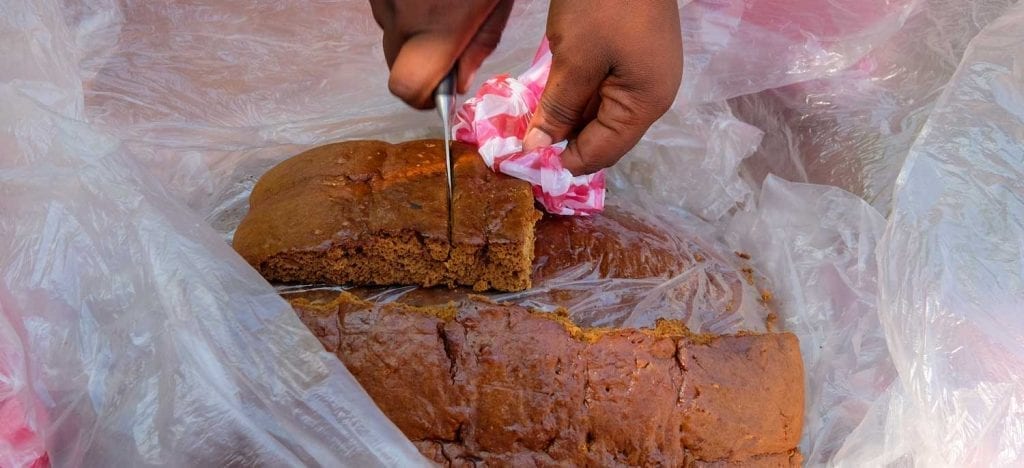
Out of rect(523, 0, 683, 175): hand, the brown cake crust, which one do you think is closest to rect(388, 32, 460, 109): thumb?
rect(523, 0, 683, 175): hand

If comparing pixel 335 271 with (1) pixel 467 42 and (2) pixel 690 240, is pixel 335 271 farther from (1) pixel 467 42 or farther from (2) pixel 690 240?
(2) pixel 690 240

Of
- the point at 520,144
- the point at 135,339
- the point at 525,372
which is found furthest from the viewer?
the point at 520,144

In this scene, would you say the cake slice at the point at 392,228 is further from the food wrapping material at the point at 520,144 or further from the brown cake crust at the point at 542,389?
the brown cake crust at the point at 542,389

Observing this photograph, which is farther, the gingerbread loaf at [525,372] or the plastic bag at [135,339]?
the gingerbread loaf at [525,372]

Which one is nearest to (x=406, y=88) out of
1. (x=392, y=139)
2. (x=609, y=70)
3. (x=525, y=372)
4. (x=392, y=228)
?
(x=392, y=228)

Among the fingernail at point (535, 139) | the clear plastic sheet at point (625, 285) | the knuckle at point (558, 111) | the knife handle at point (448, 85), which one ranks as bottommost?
the clear plastic sheet at point (625, 285)

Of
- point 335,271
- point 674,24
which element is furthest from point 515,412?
point 674,24

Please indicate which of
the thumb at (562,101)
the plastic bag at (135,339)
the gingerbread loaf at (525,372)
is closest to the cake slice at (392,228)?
the gingerbread loaf at (525,372)

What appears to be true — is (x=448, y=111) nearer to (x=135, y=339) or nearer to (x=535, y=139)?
(x=535, y=139)
